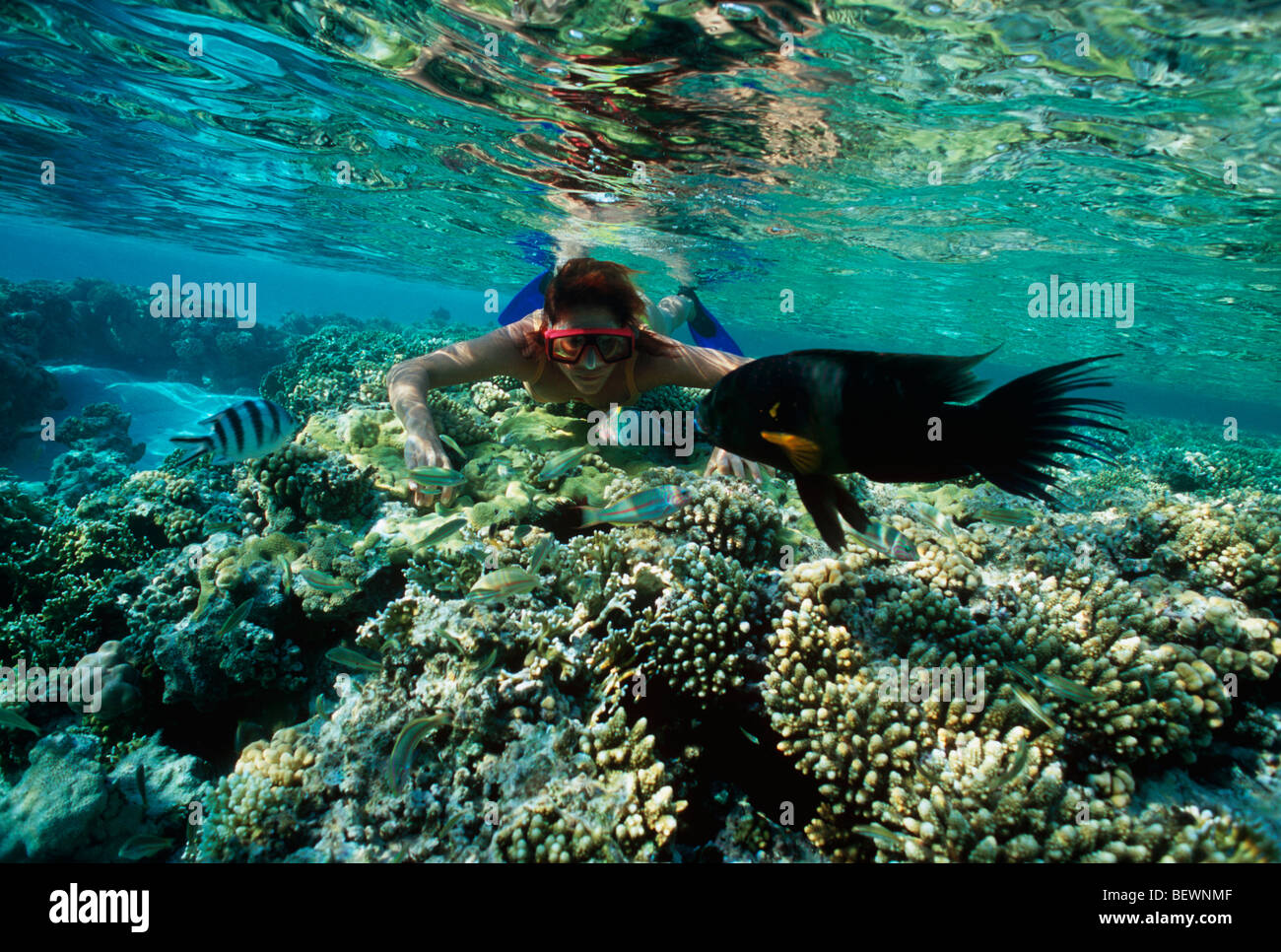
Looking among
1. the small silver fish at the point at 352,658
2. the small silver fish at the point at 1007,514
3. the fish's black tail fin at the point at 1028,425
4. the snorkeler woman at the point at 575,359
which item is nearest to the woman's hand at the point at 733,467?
the snorkeler woman at the point at 575,359

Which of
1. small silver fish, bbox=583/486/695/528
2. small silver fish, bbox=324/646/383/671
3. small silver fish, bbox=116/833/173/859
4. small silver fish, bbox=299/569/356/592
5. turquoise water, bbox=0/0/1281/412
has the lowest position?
small silver fish, bbox=116/833/173/859

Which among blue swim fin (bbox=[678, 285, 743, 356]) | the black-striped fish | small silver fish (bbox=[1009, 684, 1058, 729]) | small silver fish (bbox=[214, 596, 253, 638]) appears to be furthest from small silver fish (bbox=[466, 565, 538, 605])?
blue swim fin (bbox=[678, 285, 743, 356])

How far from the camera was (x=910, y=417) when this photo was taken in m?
1.79

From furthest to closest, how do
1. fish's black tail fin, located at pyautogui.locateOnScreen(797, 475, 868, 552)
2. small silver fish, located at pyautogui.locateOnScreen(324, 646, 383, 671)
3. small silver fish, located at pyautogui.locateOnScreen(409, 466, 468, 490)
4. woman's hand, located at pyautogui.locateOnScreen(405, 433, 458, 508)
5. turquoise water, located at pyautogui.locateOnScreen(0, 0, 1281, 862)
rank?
1. woman's hand, located at pyautogui.locateOnScreen(405, 433, 458, 508)
2. small silver fish, located at pyautogui.locateOnScreen(409, 466, 468, 490)
3. small silver fish, located at pyautogui.locateOnScreen(324, 646, 383, 671)
4. turquoise water, located at pyautogui.locateOnScreen(0, 0, 1281, 862)
5. fish's black tail fin, located at pyautogui.locateOnScreen(797, 475, 868, 552)

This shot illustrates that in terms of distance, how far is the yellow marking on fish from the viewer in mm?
1786

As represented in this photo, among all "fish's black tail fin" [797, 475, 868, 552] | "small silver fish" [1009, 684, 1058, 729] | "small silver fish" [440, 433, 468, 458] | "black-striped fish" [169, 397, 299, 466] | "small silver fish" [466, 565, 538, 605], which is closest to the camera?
"fish's black tail fin" [797, 475, 868, 552]

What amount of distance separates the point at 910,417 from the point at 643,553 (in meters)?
2.75

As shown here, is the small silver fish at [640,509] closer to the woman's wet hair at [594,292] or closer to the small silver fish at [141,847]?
the woman's wet hair at [594,292]

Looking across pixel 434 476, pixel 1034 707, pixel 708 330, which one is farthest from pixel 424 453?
pixel 708 330

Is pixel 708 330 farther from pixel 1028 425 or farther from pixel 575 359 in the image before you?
pixel 1028 425

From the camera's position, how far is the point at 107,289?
22859 mm

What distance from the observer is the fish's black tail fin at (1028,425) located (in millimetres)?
1759

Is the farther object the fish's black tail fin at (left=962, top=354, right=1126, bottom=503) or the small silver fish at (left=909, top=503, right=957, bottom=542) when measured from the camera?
the small silver fish at (left=909, top=503, right=957, bottom=542)

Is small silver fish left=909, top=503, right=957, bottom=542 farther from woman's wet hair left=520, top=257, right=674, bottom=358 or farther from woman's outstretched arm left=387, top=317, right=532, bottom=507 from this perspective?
woman's outstretched arm left=387, top=317, right=532, bottom=507
